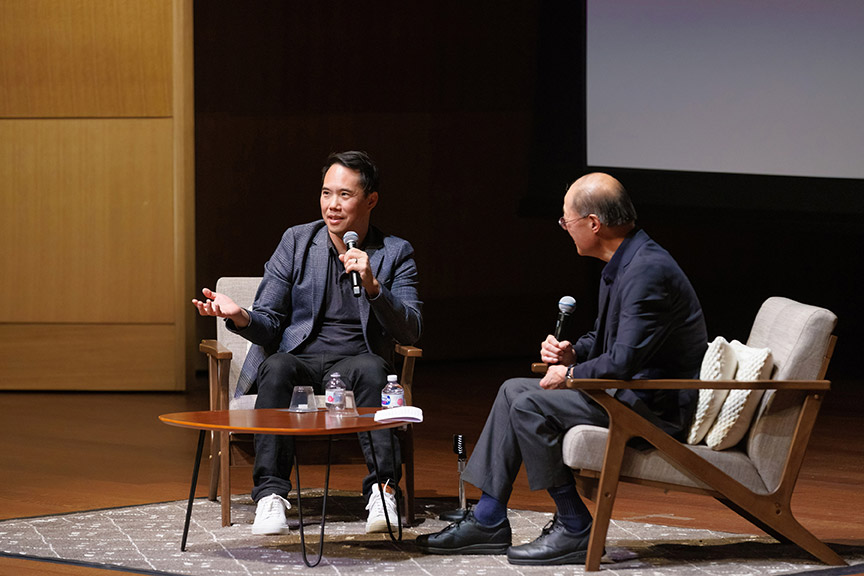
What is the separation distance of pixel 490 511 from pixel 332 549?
1.56 ft

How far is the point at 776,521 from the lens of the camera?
137 inches

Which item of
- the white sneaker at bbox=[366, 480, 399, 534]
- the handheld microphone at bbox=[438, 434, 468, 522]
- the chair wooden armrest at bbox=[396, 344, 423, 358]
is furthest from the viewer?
the chair wooden armrest at bbox=[396, 344, 423, 358]

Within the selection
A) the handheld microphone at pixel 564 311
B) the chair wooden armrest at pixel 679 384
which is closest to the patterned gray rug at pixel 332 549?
the chair wooden armrest at pixel 679 384

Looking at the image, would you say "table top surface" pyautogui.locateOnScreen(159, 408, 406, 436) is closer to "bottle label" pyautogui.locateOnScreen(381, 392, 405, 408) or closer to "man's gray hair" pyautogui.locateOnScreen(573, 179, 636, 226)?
"bottle label" pyautogui.locateOnScreen(381, 392, 405, 408)

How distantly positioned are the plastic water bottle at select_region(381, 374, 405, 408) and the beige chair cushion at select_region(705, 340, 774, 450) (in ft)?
2.99

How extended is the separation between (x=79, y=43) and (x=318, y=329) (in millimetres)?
3512

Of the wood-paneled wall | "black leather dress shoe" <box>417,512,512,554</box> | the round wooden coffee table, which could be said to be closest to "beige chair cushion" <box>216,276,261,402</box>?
the round wooden coffee table

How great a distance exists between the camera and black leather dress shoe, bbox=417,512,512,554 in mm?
3592

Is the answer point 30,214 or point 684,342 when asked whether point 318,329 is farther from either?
point 30,214

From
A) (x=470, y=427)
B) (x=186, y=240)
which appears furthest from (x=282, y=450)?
(x=186, y=240)

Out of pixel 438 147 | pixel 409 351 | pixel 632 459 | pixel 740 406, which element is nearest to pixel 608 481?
pixel 632 459

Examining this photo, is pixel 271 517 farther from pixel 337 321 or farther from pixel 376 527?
pixel 337 321

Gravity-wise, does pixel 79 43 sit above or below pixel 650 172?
above

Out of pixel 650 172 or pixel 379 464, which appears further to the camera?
pixel 650 172
